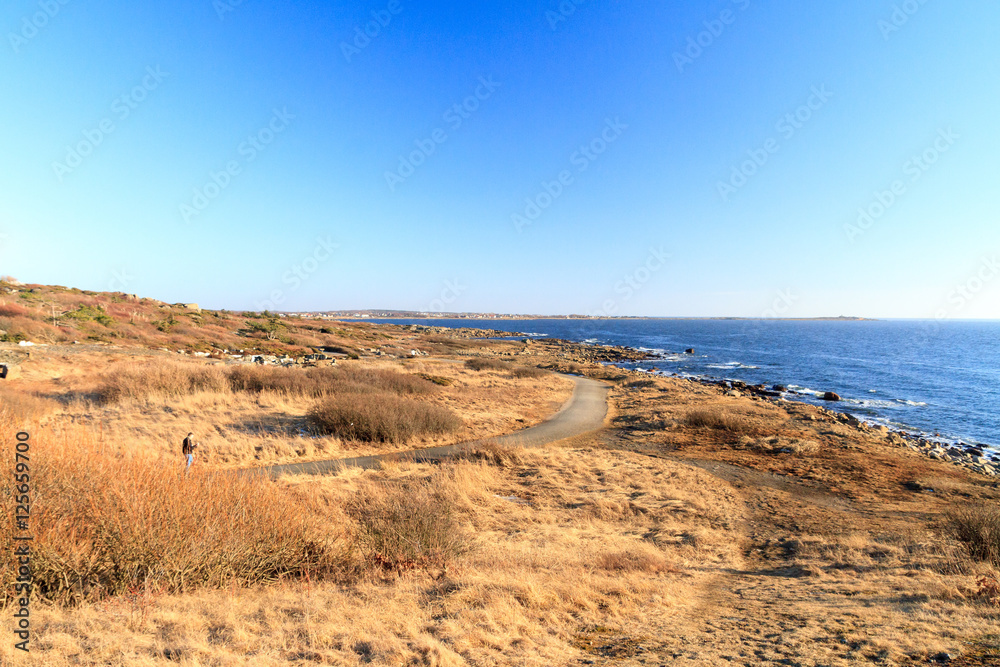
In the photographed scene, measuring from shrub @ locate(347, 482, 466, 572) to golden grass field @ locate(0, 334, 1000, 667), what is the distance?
4cm

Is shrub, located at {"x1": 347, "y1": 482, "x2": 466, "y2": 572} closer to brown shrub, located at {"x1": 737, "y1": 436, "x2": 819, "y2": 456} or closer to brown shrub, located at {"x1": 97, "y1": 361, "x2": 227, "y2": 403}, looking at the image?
brown shrub, located at {"x1": 97, "y1": 361, "x2": 227, "y2": 403}

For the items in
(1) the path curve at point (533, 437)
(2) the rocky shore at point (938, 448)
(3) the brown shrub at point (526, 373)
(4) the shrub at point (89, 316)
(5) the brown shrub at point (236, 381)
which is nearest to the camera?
(1) the path curve at point (533, 437)

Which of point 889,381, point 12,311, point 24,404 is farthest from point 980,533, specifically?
point 12,311

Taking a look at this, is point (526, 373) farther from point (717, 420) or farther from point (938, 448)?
point (938, 448)

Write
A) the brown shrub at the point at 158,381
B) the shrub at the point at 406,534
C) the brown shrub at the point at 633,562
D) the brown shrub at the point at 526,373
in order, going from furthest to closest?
the brown shrub at the point at 526,373
the brown shrub at the point at 158,381
the brown shrub at the point at 633,562
the shrub at the point at 406,534

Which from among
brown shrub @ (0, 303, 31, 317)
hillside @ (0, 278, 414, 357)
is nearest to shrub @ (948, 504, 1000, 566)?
hillside @ (0, 278, 414, 357)

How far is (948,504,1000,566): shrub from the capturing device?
26.8ft

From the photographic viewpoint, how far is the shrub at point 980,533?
26.8 feet

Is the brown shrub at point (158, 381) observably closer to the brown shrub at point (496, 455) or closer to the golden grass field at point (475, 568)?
the golden grass field at point (475, 568)

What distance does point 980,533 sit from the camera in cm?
850

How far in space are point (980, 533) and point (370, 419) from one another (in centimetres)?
1622

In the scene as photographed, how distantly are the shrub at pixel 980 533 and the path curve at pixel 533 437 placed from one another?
11.4 meters

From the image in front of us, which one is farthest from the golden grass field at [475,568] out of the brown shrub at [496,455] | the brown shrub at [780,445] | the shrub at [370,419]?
the brown shrub at [780,445]

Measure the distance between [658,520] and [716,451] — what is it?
9112 mm
